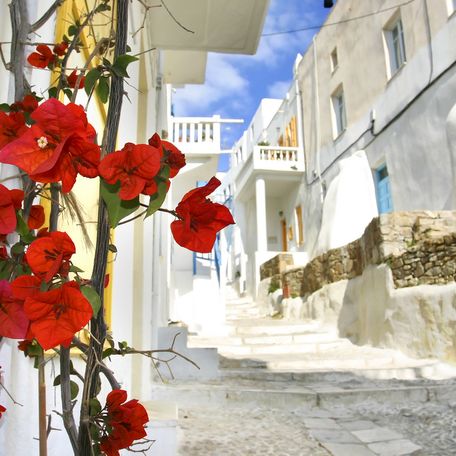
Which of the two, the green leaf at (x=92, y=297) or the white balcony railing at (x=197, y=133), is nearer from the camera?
the green leaf at (x=92, y=297)

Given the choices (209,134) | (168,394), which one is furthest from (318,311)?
(168,394)

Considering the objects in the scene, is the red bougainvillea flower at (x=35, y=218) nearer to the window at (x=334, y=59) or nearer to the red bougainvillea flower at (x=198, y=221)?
the red bougainvillea flower at (x=198, y=221)

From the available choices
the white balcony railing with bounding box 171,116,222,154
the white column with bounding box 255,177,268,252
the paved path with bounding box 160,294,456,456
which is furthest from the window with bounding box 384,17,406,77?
the paved path with bounding box 160,294,456,456

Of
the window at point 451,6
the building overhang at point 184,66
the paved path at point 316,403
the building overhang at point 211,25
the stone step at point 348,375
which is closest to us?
the paved path at point 316,403

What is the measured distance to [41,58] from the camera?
0.90 metres

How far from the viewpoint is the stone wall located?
6750 mm

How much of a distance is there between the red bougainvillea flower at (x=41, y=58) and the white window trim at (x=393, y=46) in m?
12.0

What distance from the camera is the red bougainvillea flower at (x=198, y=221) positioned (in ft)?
2.15

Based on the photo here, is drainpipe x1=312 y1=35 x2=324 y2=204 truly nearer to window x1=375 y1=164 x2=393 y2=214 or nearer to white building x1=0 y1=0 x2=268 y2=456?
window x1=375 y1=164 x2=393 y2=214

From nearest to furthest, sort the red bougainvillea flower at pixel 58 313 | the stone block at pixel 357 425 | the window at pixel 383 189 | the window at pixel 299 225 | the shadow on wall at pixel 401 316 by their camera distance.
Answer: the red bougainvillea flower at pixel 58 313 → the stone block at pixel 357 425 → the shadow on wall at pixel 401 316 → the window at pixel 383 189 → the window at pixel 299 225

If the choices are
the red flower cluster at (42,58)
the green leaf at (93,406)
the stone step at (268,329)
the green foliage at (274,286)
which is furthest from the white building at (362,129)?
the green leaf at (93,406)

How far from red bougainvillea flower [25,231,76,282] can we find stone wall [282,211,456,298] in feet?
22.0

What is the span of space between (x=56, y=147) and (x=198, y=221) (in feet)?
0.68

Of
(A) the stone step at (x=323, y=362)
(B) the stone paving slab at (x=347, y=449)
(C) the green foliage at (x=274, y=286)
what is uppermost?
(C) the green foliage at (x=274, y=286)
